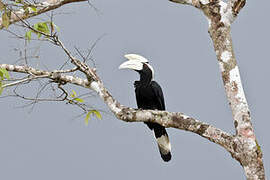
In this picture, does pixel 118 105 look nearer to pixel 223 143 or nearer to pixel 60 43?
pixel 60 43

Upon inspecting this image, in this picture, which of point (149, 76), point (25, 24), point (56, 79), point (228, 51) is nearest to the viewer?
point (228, 51)

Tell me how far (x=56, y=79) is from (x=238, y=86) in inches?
44.9

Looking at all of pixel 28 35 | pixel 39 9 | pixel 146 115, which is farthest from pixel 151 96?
pixel 28 35

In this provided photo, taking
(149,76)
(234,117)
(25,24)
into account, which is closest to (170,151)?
(149,76)

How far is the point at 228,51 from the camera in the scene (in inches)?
101

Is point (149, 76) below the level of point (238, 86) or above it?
above

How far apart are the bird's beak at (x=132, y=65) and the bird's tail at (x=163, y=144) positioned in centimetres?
50

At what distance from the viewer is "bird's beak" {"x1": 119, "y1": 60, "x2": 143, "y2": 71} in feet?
11.3

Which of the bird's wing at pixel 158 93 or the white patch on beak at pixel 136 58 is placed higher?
the white patch on beak at pixel 136 58

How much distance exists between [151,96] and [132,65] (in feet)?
1.01

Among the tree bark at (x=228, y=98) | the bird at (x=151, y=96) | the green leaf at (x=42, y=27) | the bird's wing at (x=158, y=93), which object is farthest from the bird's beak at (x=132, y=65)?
the green leaf at (x=42, y=27)

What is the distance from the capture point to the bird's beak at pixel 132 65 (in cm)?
345

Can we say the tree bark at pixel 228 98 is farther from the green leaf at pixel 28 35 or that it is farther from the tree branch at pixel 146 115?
the green leaf at pixel 28 35

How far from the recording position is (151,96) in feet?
12.2
